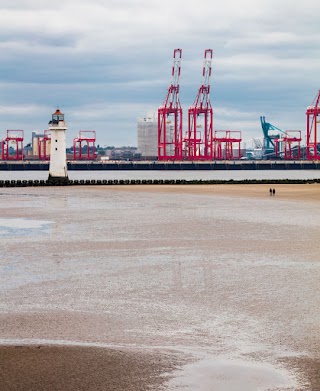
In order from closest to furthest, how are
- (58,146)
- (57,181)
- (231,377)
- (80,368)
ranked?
1. (231,377)
2. (80,368)
3. (58,146)
4. (57,181)

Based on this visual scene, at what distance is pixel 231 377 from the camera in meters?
7.72

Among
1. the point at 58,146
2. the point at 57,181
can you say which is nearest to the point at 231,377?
the point at 58,146

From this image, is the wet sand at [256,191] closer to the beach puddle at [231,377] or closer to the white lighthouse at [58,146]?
the white lighthouse at [58,146]

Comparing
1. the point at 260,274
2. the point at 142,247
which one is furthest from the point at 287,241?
the point at 260,274

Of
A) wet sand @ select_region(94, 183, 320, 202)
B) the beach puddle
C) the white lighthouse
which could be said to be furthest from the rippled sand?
the white lighthouse

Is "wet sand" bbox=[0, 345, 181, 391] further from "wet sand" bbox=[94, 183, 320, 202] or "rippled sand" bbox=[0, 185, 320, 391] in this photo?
"wet sand" bbox=[94, 183, 320, 202]

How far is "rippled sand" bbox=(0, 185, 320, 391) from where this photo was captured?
26.6 ft

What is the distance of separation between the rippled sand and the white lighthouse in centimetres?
3731

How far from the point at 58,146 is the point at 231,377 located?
5533 cm

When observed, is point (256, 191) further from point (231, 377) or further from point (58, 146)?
point (231, 377)

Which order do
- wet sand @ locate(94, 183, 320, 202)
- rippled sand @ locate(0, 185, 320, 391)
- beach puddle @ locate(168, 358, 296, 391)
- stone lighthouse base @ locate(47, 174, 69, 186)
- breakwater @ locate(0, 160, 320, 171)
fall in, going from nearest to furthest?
beach puddle @ locate(168, 358, 296, 391) < rippled sand @ locate(0, 185, 320, 391) < wet sand @ locate(94, 183, 320, 202) < stone lighthouse base @ locate(47, 174, 69, 186) < breakwater @ locate(0, 160, 320, 171)

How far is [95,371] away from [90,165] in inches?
6631

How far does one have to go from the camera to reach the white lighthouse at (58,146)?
199 ft

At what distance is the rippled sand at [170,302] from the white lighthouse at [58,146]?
37.3 meters
